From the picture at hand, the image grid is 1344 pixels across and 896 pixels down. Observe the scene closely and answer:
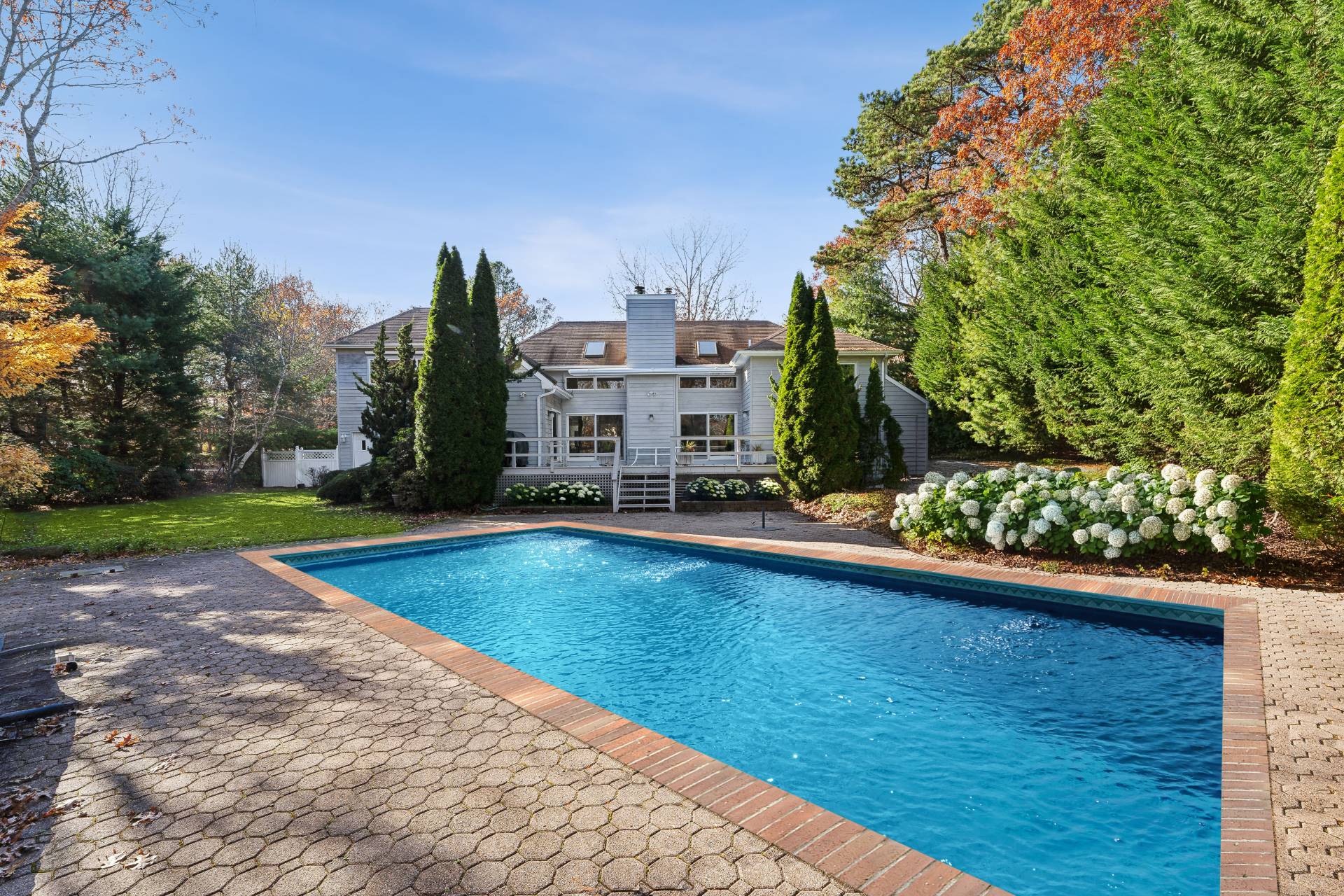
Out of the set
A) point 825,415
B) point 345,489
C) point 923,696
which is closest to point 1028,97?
point 825,415

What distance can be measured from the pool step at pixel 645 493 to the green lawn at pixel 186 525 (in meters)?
5.59

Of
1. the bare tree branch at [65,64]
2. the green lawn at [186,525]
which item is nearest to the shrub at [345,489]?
the green lawn at [186,525]

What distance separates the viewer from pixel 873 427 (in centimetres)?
1738

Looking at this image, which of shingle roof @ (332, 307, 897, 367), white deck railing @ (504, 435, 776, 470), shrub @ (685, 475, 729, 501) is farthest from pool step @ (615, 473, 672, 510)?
shingle roof @ (332, 307, 897, 367)

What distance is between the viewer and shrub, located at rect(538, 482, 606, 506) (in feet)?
52.5

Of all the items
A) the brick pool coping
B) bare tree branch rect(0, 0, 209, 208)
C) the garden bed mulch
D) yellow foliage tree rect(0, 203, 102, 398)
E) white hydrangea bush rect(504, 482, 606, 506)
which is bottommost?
the brick pool coping

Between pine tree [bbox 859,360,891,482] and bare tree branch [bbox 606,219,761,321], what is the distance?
1941 centimetres

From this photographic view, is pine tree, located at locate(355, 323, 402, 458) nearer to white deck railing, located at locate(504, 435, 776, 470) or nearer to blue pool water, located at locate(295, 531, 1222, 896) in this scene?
white deck railing, located at locate(504, 435, 776, 470)

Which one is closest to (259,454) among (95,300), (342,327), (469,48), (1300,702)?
(95,300)

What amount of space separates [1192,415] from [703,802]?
9.71 metres

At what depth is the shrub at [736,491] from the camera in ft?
53.9

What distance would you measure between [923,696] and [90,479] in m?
23.7

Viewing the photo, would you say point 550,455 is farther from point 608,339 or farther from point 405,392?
point 608,339

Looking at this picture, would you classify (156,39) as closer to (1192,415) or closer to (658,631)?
(658,631)
